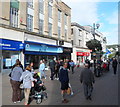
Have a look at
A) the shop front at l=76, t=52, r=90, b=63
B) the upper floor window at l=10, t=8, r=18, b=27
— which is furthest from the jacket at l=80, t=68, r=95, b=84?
the shop front at l=76, t=52, r=90, b=63

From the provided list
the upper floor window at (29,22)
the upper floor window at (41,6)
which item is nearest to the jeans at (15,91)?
the upper floor window at (29,22)

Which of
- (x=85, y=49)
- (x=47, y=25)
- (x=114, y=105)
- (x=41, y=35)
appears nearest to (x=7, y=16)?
(x=41, y=35)

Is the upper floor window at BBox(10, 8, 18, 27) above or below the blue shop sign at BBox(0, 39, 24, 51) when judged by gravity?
above

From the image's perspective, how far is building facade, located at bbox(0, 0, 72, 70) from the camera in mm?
18062

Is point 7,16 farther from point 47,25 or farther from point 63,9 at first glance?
point 63,9

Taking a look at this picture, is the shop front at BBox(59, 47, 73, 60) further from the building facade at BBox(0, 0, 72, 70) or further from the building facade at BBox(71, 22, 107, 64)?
the building facade at BBox(71, 22, 107, 64)

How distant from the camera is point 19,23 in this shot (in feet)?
67.0

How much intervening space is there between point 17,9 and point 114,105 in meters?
17.0

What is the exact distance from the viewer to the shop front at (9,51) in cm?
1726

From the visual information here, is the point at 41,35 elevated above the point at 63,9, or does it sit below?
below

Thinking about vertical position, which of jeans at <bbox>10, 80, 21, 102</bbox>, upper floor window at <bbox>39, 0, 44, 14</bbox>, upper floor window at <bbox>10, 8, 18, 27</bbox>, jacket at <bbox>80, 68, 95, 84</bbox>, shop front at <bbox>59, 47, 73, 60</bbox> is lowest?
jeans at <bbox>10, 80, 21, 102</bbox>

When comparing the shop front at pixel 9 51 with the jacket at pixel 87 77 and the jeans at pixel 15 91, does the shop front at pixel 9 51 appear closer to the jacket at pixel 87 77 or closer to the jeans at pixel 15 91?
the jeans at pixel 15 91

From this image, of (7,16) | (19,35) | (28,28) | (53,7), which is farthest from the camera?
(53,7)

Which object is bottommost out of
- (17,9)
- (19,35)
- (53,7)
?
(19,35)
